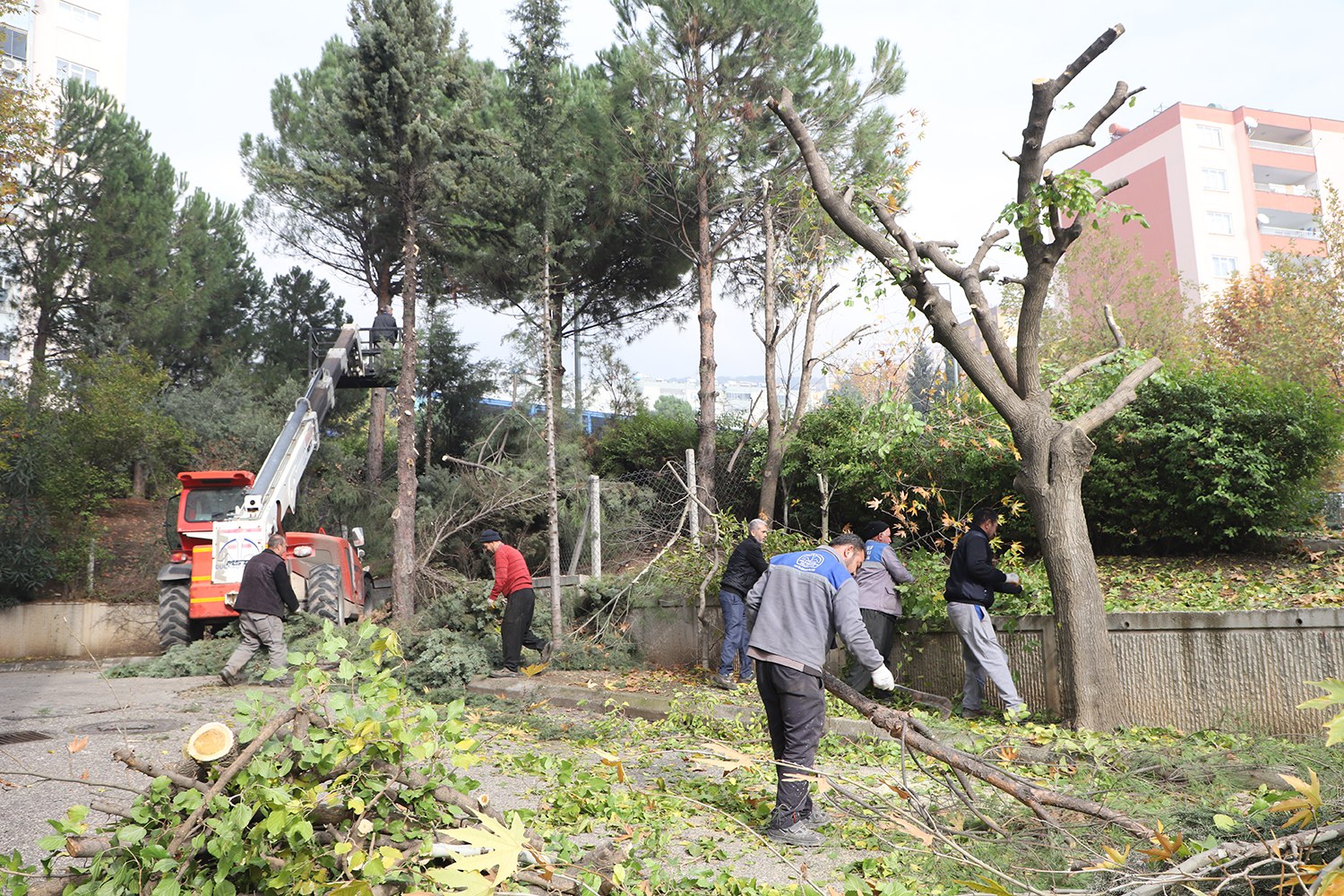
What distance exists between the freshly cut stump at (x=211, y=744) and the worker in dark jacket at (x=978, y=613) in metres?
6.09

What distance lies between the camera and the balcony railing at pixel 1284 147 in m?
49.2

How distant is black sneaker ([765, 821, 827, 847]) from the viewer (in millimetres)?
4898

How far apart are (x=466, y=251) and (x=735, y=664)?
469 inches

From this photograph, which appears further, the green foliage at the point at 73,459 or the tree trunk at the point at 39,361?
the tree trunk at the point at 39,361

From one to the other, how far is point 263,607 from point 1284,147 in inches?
2238

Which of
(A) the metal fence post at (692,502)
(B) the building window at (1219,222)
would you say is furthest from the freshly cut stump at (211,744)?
(B) the building window at (1219,222)

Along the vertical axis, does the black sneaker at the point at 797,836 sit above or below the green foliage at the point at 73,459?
below

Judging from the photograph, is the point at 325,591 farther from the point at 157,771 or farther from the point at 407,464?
the point at 157,771

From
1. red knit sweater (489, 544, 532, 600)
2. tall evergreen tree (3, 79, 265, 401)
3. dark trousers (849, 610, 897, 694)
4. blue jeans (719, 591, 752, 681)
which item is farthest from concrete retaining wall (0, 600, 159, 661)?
dark trousers (849, 610, 897, 694)

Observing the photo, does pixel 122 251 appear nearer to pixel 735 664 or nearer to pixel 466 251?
pixel 466 251

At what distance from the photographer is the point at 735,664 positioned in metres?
10.1

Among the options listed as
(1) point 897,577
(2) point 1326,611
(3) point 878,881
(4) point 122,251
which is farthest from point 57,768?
(4) point 122,251

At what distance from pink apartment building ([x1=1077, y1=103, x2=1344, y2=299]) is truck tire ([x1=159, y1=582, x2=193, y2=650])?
42974mm

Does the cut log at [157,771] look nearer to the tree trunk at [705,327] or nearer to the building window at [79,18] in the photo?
the tree trunk at [705,327]
